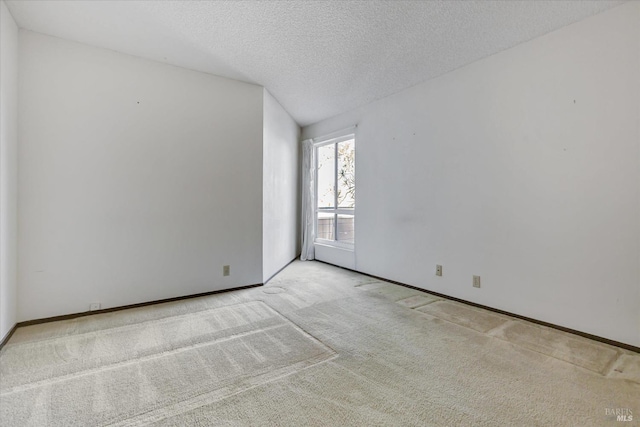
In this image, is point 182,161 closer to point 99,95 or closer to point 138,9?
point 99,95

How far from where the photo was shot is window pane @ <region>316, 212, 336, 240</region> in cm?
533

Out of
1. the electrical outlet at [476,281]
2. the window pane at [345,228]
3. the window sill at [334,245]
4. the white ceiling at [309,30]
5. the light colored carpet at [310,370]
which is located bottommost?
the light colored carpet at [310,370]

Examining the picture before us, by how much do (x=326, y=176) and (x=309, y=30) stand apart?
2969 mm

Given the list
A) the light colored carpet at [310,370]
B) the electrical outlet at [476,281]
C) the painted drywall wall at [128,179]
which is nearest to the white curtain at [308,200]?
the painted drywall wall at [128,179]

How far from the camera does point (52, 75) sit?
2.66 meters

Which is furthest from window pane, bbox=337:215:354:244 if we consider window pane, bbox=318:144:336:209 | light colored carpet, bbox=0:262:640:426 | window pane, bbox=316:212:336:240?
light colored carpet, bbox=0:262:640:426

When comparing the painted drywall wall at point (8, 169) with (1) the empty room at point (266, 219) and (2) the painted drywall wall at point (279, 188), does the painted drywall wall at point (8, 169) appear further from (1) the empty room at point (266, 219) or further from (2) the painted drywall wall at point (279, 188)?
(2) the painted drywall wall at point (279, 188)

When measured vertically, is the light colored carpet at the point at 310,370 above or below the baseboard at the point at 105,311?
below

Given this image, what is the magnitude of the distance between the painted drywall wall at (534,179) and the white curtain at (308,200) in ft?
5.96

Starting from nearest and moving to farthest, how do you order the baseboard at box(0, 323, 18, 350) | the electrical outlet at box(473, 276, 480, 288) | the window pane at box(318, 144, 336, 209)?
the baseboard at box(0, 323, 18, 350) < the electrical outlet at box(473, 276, 480, 288) < the window pane at box(318, 144, 336, 209)

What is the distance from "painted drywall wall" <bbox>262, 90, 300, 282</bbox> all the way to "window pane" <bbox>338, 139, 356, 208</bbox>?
90 centimetres

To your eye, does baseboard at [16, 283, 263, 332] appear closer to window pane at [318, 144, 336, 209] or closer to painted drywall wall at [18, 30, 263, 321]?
painted drywall wall at [18, 30, 263, 321]

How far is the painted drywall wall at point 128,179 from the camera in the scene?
2625 mm

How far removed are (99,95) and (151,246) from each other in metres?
1.57
